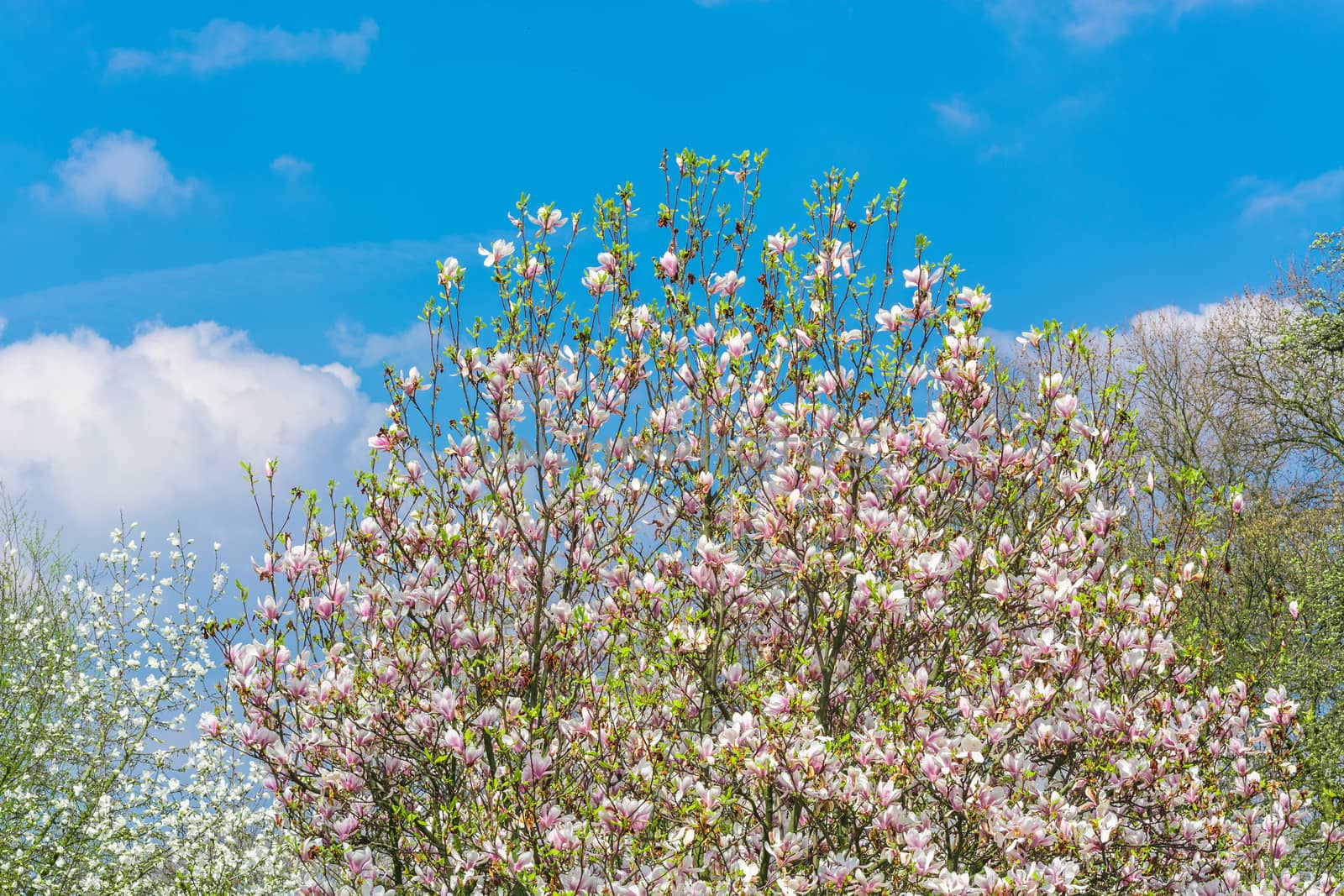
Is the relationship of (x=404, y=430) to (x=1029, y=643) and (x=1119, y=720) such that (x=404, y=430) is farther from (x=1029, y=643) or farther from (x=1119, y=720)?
(x=1119, y=720)

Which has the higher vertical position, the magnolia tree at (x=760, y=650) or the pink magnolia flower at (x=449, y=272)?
the pink magnolia flower at (x=449, y=272)

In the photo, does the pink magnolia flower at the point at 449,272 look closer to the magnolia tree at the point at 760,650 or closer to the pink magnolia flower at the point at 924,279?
the magnolia tree at the point at 760,650

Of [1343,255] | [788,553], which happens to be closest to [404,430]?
[788,553]

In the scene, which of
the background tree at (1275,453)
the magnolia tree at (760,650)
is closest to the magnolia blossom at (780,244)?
the magnolia tree at (760,650)

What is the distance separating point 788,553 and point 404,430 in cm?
246

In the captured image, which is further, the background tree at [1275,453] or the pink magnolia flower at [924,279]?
the background tree at [1275,453]

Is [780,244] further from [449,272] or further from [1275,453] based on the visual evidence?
[1275,453]

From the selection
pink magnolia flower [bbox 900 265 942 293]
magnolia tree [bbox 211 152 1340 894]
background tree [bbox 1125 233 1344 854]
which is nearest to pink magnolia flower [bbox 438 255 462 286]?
magnolia tree [bbox 211 152 1340 894]

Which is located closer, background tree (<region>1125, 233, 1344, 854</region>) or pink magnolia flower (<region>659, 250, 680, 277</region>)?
pink magnolia flower (<region>659, 250, 680, 277</region>)

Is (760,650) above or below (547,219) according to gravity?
below

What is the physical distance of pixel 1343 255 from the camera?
74.6 feet

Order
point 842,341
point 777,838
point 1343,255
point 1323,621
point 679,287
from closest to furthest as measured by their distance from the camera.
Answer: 1. point 777,838
2. point 842,341
3. point 679,287
4. point 1323,621
5. point 1343,255

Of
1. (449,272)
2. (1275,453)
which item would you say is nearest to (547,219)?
(449,272)

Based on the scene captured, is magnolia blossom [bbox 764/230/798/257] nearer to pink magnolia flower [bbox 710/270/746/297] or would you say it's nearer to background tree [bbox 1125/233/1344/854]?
pink magnolia flower [bbox 710/270/746/297]
